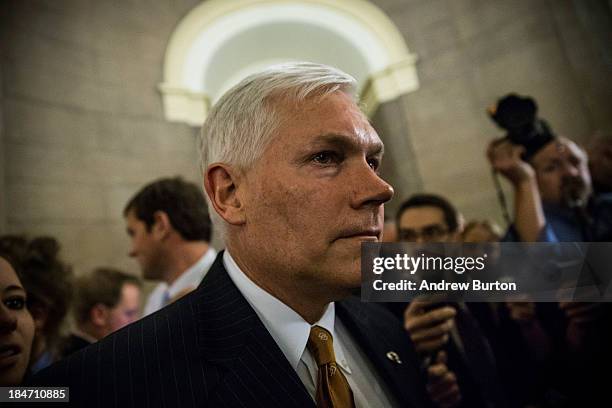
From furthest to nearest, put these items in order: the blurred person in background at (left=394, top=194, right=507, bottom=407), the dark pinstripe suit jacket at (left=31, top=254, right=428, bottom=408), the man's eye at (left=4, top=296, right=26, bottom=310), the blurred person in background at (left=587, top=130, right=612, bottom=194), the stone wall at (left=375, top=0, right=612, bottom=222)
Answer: the stone wall at (left=375, top=0, right=612, bottom=222), the blurred person in background at (left=587, top=130, right=612, bottom=194), the blurred person in background at (left=394, top=194, right=507, bottom=407), the man's eye at (left=4, top=296, right=26, bottom=310), the dark pinstripe suit jacket at (left=31, top=254, right=428, bottom=408)

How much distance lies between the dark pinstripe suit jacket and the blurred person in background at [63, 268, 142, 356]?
0.55m

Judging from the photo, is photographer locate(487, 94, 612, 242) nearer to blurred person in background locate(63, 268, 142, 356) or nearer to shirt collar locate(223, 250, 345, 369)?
shirt collar locate(223, 250, 345, 369)

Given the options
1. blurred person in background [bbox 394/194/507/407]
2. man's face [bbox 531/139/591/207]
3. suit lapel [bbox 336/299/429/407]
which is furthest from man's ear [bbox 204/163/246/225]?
man's face [bbox 531/139/591/207]

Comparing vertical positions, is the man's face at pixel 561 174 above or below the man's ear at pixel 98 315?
above

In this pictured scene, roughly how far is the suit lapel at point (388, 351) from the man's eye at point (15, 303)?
25.3 inches

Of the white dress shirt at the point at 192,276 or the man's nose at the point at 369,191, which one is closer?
the man's nose at the point at 369,191

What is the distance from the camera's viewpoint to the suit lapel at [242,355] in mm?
614

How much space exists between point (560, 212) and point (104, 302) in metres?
1.58

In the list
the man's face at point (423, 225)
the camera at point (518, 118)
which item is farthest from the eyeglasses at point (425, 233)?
the camera at point (518, 118)

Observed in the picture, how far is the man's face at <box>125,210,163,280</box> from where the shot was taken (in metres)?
1.34

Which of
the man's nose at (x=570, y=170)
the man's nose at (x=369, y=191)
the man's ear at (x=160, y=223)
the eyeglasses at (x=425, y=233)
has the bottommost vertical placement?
the man's nose at (x=369, y=191)

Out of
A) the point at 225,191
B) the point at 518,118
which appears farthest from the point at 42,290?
the point at 518,118

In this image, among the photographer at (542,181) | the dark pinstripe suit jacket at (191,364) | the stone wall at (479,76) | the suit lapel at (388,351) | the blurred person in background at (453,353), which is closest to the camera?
the dark pinstripe suit jacket at (191,364)

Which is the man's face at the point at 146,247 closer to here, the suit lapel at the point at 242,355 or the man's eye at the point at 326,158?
the suit lapel at the point at 242,355
